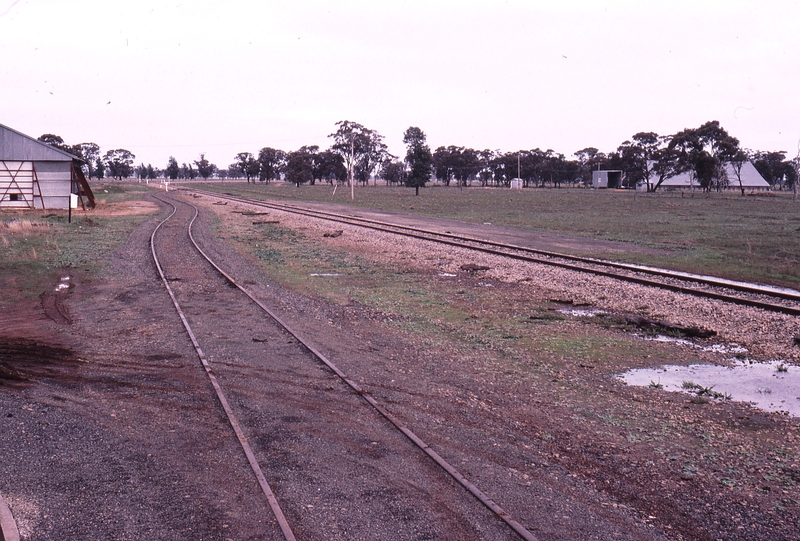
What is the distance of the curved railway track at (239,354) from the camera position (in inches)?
207

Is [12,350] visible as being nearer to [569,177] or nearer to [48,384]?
[48,384]

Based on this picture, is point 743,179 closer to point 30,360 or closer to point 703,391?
point 703,391

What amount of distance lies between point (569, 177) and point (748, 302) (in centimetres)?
16486

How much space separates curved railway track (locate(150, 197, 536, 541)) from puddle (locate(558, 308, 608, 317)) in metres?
5.74

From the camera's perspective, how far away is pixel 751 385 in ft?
28.1

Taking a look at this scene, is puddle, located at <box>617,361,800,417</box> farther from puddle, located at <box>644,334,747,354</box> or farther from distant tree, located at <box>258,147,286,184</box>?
distant tree, located at <box>258,147,286,184</box>

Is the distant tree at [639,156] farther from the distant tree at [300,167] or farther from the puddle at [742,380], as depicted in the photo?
the puddle at [742,380]

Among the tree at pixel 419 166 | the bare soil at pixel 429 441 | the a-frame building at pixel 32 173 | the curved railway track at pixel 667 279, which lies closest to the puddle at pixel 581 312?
the bare soil at pixel 429 441

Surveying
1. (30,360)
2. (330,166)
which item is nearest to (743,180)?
(330,166)

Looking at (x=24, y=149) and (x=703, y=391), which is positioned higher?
(x=24, y=149)

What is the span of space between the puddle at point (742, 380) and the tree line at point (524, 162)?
8266 cm

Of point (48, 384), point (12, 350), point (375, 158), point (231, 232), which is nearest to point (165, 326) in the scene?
point (12, 350)

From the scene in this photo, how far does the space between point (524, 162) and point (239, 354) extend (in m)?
163

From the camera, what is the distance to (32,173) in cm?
4388
